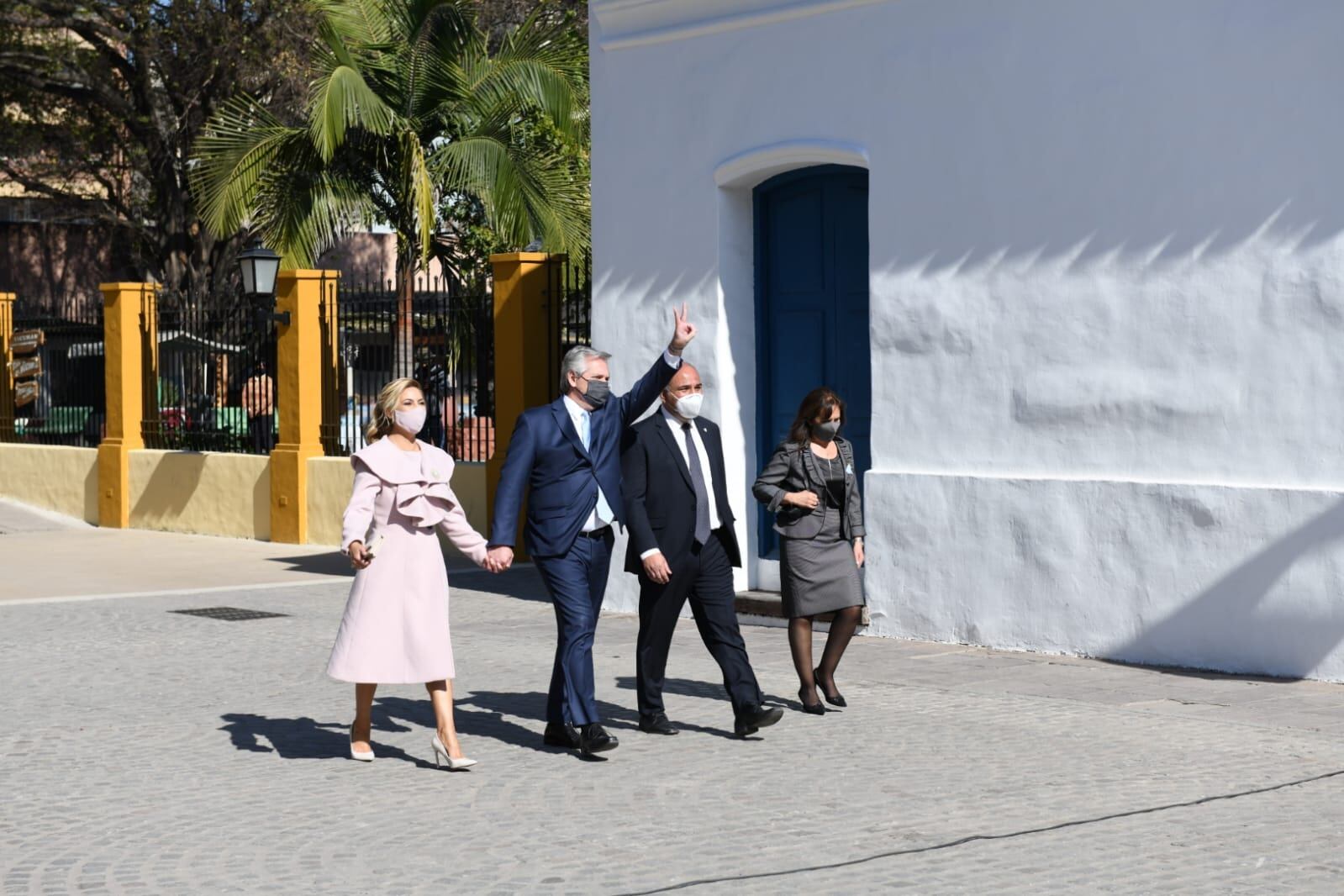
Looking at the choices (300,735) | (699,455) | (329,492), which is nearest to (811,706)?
(699,455)

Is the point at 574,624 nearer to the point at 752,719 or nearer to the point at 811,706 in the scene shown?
the point at 752,719

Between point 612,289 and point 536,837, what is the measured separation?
23.3 ft

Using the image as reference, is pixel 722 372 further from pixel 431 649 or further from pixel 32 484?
pixel 32 484

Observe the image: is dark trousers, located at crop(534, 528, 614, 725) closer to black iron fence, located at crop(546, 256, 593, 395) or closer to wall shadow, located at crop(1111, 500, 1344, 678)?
wall shadow, located at crop(1111, 500, 1344, 678)

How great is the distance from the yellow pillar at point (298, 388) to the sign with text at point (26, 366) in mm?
5550

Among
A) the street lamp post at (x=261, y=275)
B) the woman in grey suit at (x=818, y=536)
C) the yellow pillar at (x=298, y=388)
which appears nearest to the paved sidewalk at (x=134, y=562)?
the yellow pillar at (x=298, y=388)

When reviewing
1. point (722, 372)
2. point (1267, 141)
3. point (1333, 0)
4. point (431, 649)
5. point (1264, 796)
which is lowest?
point (1264, 796)

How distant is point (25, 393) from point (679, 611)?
16494mm

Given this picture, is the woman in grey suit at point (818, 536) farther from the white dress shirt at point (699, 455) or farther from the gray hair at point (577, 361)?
the gray hair at point (577, 361)

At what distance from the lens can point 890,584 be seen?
11430 mm

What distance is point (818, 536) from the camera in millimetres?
8805

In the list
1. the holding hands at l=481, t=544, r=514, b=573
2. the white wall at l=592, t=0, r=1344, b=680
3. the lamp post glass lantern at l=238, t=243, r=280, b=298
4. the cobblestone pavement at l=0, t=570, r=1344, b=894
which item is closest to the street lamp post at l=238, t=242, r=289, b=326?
the lamp post glass lantern at l=238, t=243, r=280, b=298

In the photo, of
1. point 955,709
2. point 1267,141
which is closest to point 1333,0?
point 1267,141

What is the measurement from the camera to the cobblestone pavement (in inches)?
227
